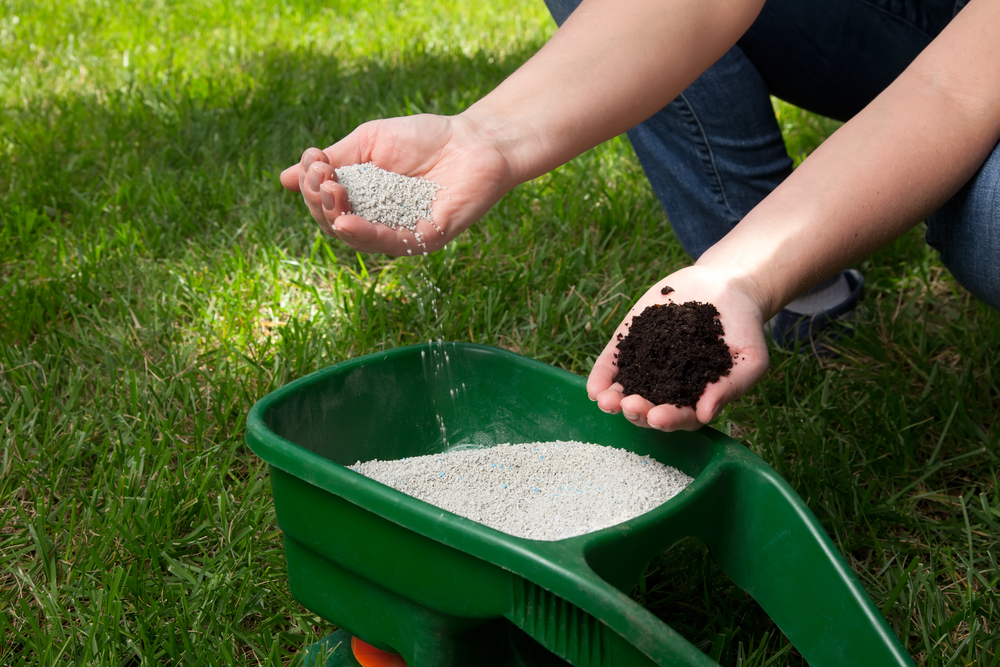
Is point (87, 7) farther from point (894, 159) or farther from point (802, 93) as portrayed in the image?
point (894, 159)

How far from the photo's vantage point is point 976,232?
1155 millimetres

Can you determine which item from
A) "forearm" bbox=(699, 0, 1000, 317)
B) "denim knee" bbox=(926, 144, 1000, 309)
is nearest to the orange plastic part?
"forearm" bbox=(699, 0, 1000, 317)

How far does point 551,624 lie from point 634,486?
0.93 ft

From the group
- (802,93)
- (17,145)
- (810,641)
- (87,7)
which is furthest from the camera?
(87,7)

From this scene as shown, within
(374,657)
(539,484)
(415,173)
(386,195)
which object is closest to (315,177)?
(386,195)

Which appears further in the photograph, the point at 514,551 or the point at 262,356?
the point at 262,356

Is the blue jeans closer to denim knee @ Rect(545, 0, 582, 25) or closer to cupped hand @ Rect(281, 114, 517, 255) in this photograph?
denim knee @ Rect(545, 0, 582, 25)

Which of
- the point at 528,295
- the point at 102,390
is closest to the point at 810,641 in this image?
the point at 528,295

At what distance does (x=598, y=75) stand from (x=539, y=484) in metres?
0.60

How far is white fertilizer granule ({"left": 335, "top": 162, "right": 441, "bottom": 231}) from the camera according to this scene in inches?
46.1

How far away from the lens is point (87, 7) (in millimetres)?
3660

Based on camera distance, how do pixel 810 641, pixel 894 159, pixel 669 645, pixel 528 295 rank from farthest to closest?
pixel 528 295 → pixel 894 159 → pixel 810 641 → pixel 669 645

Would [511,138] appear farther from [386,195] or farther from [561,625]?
[561,625]

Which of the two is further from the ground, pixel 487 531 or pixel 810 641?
pixel 487 531
